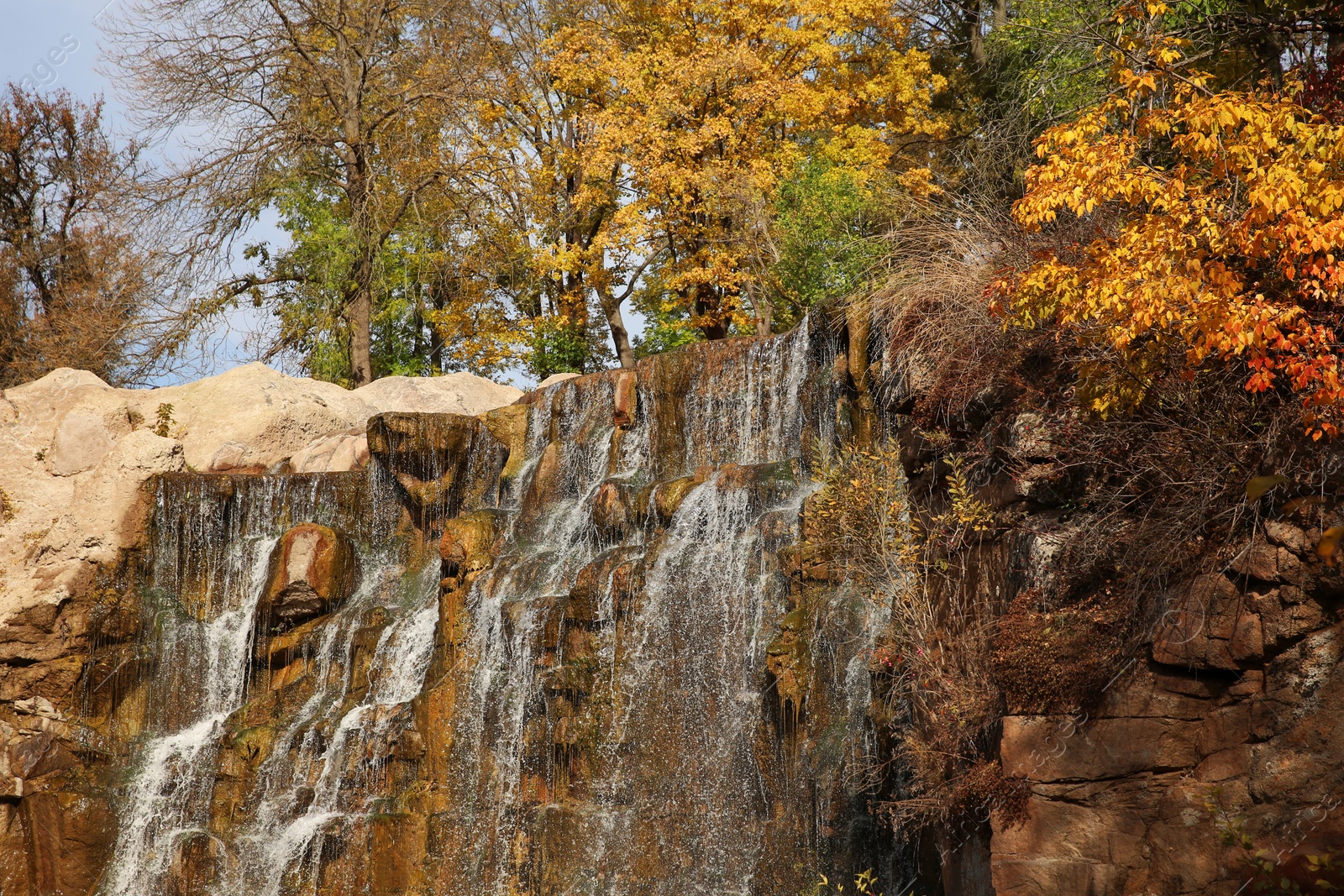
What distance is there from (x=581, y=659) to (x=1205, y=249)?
762 cm

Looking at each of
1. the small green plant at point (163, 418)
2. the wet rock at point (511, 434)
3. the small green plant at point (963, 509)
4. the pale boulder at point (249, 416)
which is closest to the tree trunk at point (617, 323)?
the pale boulder at point (249, 416)

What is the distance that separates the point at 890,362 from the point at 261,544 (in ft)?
32.2

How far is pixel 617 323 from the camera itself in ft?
83.7

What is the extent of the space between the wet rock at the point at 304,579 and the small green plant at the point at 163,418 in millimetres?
4731

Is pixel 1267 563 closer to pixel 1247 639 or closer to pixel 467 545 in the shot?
pixel 1247 639

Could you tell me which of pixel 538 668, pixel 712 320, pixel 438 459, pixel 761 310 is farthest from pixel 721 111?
pixel 538 668

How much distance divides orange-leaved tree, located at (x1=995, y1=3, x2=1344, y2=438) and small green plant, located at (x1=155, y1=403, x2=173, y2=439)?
1535 centimetres

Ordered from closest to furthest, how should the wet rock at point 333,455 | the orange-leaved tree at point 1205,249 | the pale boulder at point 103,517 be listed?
the orange-leaved tree at point 1205,249
the pale boulder at point 103,517
the wet rock at point 333,455

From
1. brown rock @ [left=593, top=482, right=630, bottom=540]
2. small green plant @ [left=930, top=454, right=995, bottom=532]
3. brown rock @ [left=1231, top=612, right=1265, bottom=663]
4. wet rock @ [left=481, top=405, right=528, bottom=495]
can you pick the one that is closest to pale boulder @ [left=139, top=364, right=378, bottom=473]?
wet rock @ [left=481, top=405, right=528, bottom=495]

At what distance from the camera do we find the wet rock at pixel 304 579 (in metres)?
15.5

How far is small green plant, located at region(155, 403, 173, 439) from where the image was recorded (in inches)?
754

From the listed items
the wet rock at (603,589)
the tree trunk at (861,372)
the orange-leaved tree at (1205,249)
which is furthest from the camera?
the tree trunk at (861,372)

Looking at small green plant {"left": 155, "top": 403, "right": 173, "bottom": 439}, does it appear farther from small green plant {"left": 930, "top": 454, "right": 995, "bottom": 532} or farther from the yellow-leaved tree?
small green plant {"left": 930, "top": 454, "right": 995, "bottom": 532}

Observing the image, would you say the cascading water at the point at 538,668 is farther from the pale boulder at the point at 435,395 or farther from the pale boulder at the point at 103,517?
the pale boulder at the point at 435,395
